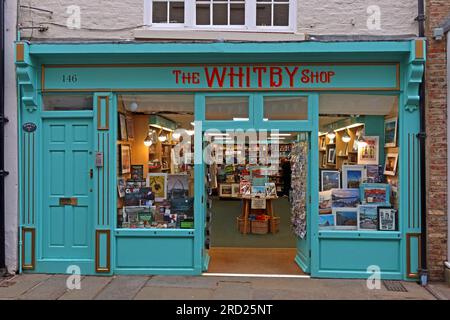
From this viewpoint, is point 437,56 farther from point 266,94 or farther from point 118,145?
point 118,145

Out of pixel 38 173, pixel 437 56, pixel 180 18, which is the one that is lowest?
pixel 38 173

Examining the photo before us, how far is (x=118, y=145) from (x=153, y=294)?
8.37 ft

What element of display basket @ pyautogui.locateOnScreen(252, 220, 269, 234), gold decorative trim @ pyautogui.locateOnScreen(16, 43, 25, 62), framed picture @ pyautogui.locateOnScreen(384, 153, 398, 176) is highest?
gold decorative trim @ pyautogui.locateOnScreen(16, 43, 25, 62)

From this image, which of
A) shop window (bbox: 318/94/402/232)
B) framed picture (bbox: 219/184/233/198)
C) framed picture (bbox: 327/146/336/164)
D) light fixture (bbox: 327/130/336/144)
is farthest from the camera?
framed picture (bbox: 219/184/233/198)

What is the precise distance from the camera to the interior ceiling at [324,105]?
281 inches

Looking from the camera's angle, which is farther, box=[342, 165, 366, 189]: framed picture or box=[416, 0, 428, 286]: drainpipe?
box=[342, 165, 366, 189]: framed picture

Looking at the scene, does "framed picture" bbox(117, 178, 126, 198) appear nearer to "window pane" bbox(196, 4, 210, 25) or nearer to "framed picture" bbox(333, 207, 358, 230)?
"window pane" bbox(196, 4, 210, 25)

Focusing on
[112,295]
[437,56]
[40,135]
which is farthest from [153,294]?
[437,56]

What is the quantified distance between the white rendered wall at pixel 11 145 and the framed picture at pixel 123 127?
167 cm

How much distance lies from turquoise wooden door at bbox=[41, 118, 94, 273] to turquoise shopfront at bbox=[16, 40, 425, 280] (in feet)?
0.05

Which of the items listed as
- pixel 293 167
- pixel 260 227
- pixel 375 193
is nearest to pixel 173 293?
pixel 293 167

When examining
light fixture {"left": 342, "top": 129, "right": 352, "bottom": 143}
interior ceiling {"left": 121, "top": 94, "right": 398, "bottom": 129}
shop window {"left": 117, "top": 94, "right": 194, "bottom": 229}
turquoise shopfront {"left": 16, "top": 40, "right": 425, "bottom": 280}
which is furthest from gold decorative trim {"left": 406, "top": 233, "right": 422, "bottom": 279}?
shop window {"left": 117, "top": 94, "right": 194, "bottom": 229}

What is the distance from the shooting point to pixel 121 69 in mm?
7027

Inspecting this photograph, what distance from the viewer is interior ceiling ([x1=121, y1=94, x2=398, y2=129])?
23.4ft
